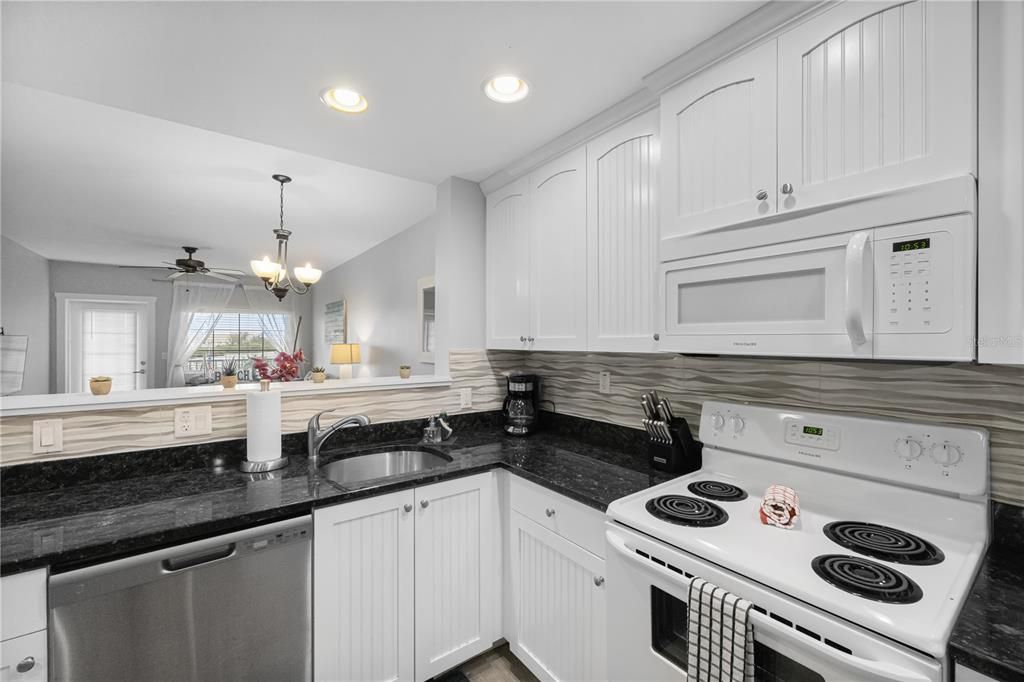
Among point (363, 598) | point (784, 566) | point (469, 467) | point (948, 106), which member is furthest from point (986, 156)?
point (363, 598)

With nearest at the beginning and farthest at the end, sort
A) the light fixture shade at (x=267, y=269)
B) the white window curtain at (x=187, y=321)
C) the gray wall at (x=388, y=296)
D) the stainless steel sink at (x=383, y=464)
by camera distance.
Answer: the stainless steel sink at (x=383, y=464), the light fixture shade at (x=267, y=269), the gray wall at (x=388, y=296), the white window curtain at (x=187, y=321)

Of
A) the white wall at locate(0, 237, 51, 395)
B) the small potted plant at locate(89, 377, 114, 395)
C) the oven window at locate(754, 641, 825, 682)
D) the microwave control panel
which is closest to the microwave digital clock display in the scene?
the microwave control panel

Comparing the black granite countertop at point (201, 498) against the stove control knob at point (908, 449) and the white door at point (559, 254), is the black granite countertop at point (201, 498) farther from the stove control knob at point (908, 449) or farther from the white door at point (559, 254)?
the stove control knob at point (908, 449)

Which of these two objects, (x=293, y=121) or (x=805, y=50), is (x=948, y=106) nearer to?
(x=805, y=50)

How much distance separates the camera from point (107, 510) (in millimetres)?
1329

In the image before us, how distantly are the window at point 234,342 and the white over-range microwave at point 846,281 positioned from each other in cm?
665

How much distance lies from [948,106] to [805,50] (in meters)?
0.39

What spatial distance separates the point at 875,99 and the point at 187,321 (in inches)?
309

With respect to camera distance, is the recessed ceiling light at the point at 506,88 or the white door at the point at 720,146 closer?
the white door at the point at 720,146

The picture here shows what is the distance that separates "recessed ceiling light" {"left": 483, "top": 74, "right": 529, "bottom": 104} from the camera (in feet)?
4.99

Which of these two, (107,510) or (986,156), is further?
(107,510)

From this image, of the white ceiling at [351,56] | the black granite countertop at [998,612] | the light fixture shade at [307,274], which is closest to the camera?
the black granite countertop at [998,612]

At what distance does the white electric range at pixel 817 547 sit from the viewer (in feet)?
2.70

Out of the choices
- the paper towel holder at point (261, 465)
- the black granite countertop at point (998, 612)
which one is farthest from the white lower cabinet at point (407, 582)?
the black granite countertop at point (998, 612)
